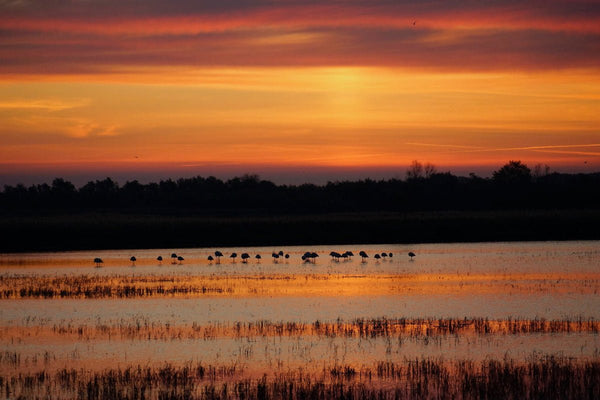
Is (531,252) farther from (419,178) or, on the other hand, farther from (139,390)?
(419,178)

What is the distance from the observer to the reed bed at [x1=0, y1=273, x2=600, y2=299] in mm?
32438

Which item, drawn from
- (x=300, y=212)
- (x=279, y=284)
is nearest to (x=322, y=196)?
(x=300, y=212)

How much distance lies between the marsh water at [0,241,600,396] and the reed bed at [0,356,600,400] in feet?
2.11

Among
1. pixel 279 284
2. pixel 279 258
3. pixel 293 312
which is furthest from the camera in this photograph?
pixel 279 258

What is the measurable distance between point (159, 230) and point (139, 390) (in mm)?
55114

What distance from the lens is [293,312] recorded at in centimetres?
2698

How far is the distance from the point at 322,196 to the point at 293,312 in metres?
88.3

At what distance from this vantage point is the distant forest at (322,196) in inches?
4161

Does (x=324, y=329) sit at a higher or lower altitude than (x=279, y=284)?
lower

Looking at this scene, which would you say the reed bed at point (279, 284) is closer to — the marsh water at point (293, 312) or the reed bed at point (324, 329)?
the marsh water at point (293, 312)

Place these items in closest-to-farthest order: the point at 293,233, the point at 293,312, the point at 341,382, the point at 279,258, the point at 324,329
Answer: the point at 341,382 → the point at 324,329 → the point at 293,312 → the point at 279,258 → the point at 293,233

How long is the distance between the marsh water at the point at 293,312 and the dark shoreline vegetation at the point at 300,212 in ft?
65.4

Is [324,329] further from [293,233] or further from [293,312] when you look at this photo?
[293,233]

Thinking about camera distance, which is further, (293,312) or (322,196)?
(322,196)
